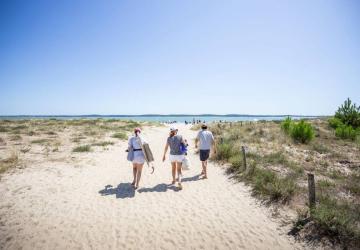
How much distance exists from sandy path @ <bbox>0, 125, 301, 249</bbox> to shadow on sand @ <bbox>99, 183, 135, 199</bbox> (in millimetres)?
34

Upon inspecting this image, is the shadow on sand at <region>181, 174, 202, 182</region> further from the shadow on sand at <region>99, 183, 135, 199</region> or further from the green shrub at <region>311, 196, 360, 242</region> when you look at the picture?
the green shrub at <region>311, 196, 360, 242</region>

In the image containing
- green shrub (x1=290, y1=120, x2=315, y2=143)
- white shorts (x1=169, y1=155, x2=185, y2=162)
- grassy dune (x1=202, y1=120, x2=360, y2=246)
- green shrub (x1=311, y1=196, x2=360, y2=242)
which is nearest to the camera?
green shrub (x1=311, y1=196, x2=360, y2=242)

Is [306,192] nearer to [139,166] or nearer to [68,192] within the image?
[139,166]

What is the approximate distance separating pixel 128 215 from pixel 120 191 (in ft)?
6.46

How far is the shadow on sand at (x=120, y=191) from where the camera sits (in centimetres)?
727

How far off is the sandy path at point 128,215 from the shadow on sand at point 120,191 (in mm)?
34

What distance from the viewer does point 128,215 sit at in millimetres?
5859

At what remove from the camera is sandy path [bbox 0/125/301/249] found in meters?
4.75

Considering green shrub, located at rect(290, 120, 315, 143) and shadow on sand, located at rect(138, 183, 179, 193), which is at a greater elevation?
green shrub, located at rect(290, 120, 315, 143)

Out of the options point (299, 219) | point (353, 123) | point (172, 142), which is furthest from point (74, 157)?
point (353, 123)

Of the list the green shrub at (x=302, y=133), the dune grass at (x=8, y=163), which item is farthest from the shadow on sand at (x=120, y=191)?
the green shrub at (x=302, y=133)

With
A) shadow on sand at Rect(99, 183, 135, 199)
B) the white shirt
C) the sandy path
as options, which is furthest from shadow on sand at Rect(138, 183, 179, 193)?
the white shirt

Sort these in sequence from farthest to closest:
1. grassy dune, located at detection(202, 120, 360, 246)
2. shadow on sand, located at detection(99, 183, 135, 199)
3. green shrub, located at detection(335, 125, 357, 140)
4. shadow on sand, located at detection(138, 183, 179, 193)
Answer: green shrub, located at detection(335, 125, 357, 140)
shadow on sand, located at detection(138, 183, 179, 193)
shadow on sand, located at detection(99, 183, 135, 199)
grassy dune, located at detection(202, 120, 360, 246)

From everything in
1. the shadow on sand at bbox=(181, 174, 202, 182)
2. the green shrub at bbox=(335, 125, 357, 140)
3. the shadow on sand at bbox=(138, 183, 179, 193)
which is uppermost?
the green shrub at bbox=(335, 125, 357, 140)
